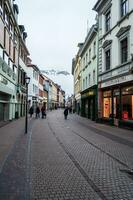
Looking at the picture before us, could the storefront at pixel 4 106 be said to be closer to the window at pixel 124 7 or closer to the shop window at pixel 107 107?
the shop window at pixel 107 107

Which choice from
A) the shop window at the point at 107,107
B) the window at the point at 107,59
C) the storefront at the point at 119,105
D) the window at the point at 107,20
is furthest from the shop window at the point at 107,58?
the shop window at the point at 107,107

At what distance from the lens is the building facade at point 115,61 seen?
57.9 feet

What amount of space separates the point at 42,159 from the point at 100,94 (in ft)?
56.3

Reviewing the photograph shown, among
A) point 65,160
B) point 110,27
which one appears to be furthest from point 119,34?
point 65,160

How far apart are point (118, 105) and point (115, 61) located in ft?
12.0

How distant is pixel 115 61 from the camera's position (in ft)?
65.7

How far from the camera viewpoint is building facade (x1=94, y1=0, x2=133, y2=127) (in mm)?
17656

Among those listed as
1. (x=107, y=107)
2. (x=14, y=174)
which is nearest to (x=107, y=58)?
(x=107, y=107)

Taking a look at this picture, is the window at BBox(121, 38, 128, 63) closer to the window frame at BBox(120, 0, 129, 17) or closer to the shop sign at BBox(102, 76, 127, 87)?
the shop sign at BBox(102, 76, 127, 87)

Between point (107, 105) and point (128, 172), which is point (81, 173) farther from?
point (107, 105)

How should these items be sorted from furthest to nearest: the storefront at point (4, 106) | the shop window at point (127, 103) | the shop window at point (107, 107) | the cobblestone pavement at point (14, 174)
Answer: the shop window at point (107, 107), the storefront at point (4, 106), the shop window at point (127, 103), the cobblestone pavement at point (14, 174)

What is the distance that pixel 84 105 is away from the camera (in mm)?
35906

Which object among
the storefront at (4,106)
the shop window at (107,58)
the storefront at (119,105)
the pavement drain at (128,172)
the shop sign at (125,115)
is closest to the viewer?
the pavement drain at (128,172)

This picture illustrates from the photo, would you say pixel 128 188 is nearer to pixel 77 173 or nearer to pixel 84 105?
pixel 77 173
